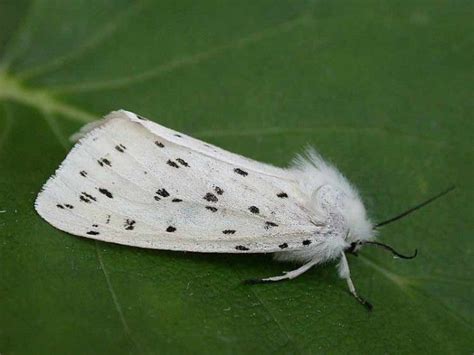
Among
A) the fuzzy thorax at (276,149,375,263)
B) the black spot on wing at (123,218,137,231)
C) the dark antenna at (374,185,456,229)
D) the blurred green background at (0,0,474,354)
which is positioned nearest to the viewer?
the blurred green background at (0,0,474,354)

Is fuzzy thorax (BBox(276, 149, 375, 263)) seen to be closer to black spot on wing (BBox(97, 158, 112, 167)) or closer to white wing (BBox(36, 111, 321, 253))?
white wing (BBox(36, 111, 321, 253))

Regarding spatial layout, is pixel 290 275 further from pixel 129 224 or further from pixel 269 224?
pixel 129 224

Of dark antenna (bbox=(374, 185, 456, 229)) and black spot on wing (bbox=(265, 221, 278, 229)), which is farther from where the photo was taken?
dark antenna (bbox=(374, 185, 456, 229))

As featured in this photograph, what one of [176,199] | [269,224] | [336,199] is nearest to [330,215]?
[336,199]

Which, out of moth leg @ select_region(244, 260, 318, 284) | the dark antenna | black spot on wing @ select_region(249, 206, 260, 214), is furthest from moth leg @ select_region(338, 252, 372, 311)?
black spot on wing @ select_region(249, 206, 260, 214)

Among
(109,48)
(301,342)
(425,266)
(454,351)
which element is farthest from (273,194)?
(109,48)

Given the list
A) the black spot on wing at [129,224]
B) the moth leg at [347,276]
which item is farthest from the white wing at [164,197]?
the moth leg at [347,276]

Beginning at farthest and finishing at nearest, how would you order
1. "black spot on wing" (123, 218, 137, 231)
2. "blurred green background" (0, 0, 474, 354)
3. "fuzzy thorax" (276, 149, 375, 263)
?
"fuzzy thorax" (276, 149, 375, 263), "black spot on wing" (123, 218, 137, 231), "blurred green background" (0, 0, 474, 354)

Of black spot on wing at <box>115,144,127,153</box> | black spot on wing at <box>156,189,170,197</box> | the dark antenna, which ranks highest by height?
black spot on wing at <box>115,144,127,153</box>
